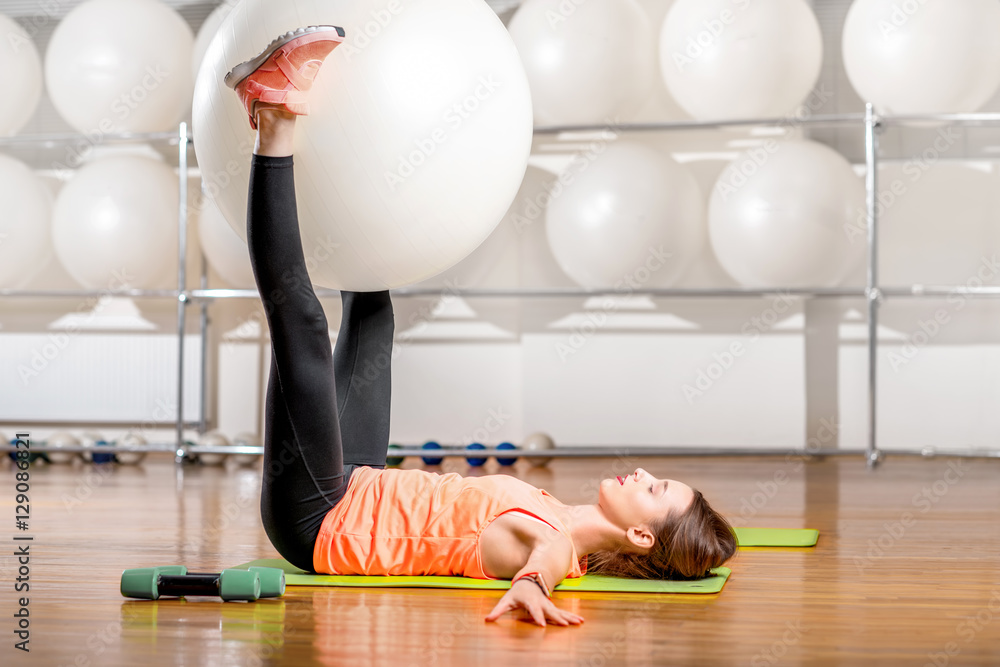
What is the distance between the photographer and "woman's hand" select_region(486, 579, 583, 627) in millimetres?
1302

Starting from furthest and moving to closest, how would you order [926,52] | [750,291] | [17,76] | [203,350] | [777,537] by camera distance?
[203,350], [17,76], [750,291], [926,52], [777,537]

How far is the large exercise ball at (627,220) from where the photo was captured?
3193mm

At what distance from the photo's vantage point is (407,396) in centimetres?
391

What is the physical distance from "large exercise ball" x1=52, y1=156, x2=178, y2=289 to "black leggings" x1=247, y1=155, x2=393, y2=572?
6.71 ft

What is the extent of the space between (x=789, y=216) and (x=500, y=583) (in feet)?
6.30

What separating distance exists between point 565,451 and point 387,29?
7.16 feet

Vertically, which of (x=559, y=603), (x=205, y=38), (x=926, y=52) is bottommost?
(x=559, y=603)

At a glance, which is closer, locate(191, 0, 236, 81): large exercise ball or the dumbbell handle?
the dumbbell handle

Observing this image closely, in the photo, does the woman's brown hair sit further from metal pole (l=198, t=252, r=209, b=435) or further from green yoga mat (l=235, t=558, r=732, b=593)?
metal pole (l=198, t=252, r=209, b=435)

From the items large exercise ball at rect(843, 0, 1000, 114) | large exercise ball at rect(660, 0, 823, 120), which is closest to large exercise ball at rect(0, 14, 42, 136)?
large exercise ball at rect(660, 0, 823, 120)

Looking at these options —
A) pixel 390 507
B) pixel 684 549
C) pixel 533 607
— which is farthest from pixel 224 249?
pixel 533 607

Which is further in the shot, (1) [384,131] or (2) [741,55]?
(2) [741,55]

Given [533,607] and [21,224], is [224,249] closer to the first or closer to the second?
[21,224]

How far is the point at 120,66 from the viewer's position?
344cm
